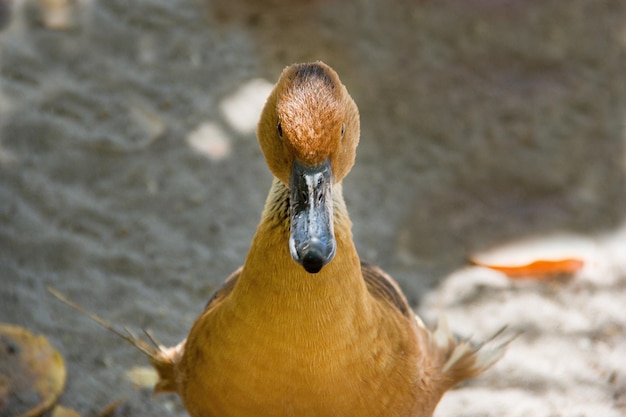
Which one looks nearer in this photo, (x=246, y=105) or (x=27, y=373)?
(x=27, y=373)

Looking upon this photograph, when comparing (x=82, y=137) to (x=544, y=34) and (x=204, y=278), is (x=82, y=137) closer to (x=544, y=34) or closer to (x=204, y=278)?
(x=204, y=278)

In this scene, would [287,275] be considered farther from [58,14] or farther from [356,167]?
[58,14]

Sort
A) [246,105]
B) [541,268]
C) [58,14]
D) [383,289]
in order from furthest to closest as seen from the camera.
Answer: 1. [58,14]
2. [246,105]
3. [541,268]
4. [383,289]

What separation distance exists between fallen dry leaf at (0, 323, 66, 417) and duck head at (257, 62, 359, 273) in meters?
1.58

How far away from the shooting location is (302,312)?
218 cm

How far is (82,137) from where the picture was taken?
13.8 ft

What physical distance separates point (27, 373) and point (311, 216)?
1764 mm

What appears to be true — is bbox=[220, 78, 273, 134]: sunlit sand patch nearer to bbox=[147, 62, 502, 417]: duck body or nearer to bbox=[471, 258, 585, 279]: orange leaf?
bbox=[471, 258, 585, 279]: orange leaf

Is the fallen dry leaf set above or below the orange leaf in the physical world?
→ below

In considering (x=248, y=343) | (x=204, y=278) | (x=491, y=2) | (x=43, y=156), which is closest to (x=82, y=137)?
(x=43, y=156)

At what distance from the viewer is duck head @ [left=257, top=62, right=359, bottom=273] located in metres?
1.98

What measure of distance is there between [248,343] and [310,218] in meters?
0.47

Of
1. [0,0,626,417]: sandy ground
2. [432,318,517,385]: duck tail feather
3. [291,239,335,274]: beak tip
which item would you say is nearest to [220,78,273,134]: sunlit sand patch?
[0,0,626,417]: sandy ground

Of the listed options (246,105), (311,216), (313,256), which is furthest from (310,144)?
(246,105)
